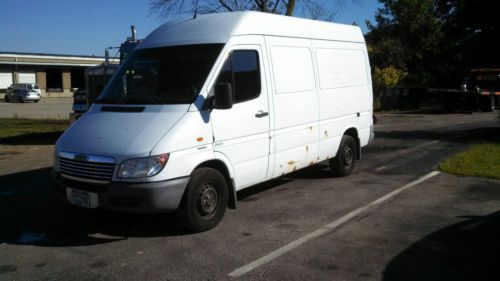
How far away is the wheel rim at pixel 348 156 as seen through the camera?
8.77 metres

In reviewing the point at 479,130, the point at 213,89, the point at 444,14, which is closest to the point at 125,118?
the point at 213,89

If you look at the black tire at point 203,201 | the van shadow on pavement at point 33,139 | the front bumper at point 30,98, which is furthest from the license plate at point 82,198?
the front bumper at point 30,98

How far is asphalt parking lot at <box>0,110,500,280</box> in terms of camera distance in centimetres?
470

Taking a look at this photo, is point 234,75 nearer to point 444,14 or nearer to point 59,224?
point 59,224

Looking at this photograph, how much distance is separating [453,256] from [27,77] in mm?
58718

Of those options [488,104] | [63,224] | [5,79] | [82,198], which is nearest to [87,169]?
[82,198]

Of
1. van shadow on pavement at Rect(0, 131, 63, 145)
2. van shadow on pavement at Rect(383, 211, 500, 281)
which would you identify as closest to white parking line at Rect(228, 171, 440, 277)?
van shadow on pavement at Rect(383, 211, 500, 281)

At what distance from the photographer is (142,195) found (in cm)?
517

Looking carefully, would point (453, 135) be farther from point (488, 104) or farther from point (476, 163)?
point (488, 104)

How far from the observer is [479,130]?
643 inches

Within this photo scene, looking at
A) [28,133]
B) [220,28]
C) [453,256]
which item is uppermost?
[220,28]

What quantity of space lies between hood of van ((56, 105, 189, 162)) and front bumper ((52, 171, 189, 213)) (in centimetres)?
31

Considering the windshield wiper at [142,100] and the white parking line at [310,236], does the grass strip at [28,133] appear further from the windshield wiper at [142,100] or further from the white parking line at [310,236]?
the white parking line at [310,236]

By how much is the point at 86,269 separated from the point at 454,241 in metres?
3.82
